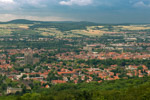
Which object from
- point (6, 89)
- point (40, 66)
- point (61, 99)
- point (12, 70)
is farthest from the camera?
point (40, 66)

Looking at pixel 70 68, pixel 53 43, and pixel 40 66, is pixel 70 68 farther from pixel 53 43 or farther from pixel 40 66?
pixel 53 43

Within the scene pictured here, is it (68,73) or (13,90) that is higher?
(13,90)

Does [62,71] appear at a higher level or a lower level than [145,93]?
lower

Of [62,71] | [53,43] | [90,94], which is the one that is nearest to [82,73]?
[62,71]

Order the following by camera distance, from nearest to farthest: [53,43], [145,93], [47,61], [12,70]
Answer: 1. [145,93]
2. [12,70]
3. [47,61]
4. [53,43]

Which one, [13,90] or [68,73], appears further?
[68,73]

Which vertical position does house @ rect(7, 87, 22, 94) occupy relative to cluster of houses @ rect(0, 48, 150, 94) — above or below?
above

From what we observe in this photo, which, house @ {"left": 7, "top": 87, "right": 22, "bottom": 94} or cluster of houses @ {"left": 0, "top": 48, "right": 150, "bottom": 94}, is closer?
house @ {"left": 7, "top": 87, "right": 22, "bottom": 94}

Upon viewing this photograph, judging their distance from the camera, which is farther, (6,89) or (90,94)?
(6,89)

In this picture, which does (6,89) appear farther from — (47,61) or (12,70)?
(47,61)

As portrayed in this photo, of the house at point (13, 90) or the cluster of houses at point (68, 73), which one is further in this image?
the cluster of houses at point (68, 73)

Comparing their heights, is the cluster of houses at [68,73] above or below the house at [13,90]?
below
